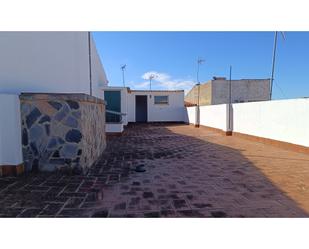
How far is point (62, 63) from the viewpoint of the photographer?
5203mm

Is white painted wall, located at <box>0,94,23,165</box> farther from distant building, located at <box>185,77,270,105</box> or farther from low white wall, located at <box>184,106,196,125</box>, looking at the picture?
distant building, located at <box>185,77,270,105</box>

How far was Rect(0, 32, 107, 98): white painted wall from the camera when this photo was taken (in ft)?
13.0

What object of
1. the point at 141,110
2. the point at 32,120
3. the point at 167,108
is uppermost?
the point at 167,108

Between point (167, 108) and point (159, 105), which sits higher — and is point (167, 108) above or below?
below

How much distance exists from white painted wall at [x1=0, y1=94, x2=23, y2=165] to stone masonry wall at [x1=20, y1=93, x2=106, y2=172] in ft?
0.45

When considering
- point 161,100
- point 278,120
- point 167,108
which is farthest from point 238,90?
point 278,120

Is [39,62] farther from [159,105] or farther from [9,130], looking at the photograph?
[159,105]

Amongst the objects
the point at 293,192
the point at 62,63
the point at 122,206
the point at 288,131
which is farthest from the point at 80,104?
the point at 288,131

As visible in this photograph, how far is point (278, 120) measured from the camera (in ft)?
21.5

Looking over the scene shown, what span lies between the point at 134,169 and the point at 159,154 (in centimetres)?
159

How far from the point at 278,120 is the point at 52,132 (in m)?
6.50

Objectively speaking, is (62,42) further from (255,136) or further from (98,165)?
(255,136)

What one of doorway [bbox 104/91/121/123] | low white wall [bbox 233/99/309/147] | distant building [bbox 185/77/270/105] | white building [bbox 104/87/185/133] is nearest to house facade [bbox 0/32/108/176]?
low white wall [bbox 233/99/309/147]

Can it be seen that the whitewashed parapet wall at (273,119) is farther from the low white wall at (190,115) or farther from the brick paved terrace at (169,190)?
the low white wall at (190,115)
